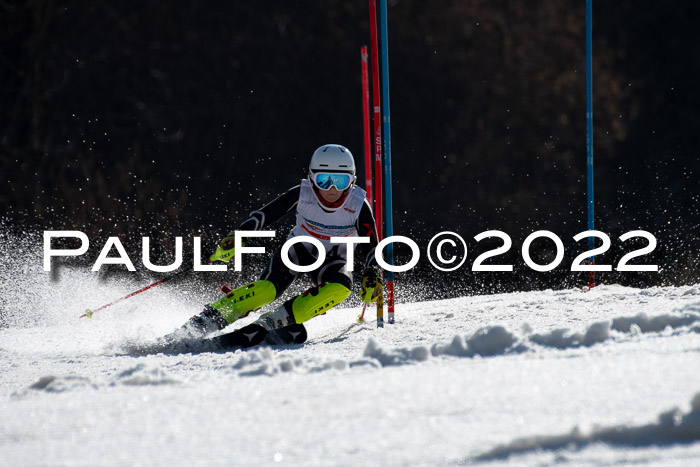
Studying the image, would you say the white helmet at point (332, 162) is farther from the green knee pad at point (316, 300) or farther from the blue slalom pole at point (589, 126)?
the blue slalom pole at point (589, 126)

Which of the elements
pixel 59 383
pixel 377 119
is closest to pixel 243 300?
pixel 377 119

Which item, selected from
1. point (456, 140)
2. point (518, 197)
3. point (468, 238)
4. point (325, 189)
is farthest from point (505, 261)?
point (325, 189)

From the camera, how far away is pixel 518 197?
15508mm

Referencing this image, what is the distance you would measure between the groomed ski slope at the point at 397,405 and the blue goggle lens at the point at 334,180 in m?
1.28

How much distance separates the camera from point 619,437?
1897 mm

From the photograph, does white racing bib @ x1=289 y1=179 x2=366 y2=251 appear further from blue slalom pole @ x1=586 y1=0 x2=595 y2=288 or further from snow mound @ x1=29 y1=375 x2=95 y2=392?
snow mound @ x1=29 y1=375 x2=95 y2=392

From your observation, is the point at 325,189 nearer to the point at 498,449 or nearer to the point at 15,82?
the point at 498,449

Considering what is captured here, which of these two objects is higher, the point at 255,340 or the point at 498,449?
the point at 498,449

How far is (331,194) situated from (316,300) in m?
0.74

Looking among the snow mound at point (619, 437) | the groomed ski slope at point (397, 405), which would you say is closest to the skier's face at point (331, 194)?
the groomed ski slope at point (397, 405)

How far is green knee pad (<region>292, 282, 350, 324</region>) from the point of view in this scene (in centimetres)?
478

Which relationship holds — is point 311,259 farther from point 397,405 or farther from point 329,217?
point 397,405

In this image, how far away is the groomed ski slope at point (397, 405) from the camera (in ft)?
6.24

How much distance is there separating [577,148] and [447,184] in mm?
3009
